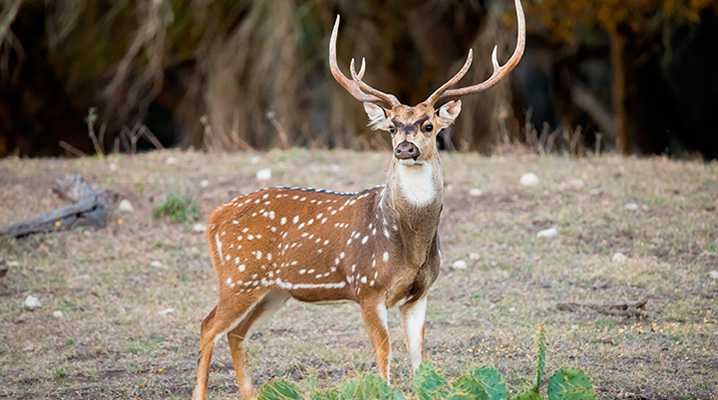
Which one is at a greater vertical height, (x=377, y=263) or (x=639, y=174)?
(x=377, y=263)

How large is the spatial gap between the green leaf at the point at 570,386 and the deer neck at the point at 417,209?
52.0 inches

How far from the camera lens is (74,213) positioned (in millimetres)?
10500

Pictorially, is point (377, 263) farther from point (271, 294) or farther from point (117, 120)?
point (117, 120)

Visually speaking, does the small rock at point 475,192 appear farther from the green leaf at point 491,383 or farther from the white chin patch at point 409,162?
the green leaf at point 491,383

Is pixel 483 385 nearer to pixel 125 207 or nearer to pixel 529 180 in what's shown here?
pixel 529 180

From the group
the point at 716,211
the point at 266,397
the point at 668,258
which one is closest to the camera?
the point at 266,397

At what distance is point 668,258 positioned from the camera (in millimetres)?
9664

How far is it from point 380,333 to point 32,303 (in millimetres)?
3291

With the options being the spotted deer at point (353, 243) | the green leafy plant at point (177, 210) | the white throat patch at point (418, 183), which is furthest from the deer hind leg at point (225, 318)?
the green leafy plant at point (177, 210)

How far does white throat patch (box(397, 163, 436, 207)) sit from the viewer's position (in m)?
6.94

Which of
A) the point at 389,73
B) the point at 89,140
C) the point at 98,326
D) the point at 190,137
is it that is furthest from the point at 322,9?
the point at 98,326

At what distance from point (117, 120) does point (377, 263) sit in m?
14.3

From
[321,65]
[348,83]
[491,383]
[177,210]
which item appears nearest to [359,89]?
[348,83]

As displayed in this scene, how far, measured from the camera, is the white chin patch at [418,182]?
6.93 meters
